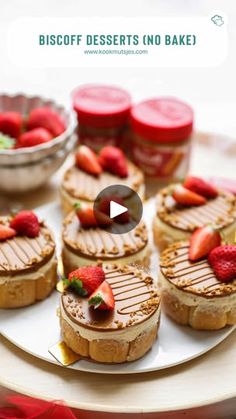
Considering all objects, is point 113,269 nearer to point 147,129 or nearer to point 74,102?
point 147,129

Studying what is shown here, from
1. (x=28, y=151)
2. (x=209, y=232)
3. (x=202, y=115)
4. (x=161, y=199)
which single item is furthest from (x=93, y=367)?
(x=202, y=115)

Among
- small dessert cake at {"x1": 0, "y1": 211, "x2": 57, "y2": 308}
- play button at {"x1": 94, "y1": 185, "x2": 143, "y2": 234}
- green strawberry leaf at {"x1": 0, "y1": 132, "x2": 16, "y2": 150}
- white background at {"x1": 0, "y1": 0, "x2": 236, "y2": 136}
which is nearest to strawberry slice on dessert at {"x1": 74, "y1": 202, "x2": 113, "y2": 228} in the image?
play button at {"x1": 94, "y1": 185, "x2": 143, "y2": 234}

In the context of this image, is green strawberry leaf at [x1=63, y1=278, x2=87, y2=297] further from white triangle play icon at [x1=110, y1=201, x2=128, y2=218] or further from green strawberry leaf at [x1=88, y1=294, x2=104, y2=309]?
white triangle play icon at [x1=110, y1=201, x2=128, y2=218]

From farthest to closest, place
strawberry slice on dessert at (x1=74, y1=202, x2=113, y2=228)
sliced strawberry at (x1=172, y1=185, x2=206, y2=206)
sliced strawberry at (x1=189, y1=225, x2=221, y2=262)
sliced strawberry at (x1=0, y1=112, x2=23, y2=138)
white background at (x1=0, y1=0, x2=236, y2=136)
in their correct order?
white background at (x1=0, y1=0, x2=236, y2=136)
sliced strawberry at (x1=0, y1=112, x2=23, y2=138)
sliced strawberry at (x1=172, y1=185, x2=206, y2=206)
strawberry slice on dessert at (x1=74, y1=202, x2=113, y2=228)
sliced strawberry at (x1=189, y1=225, x2=221, y2=262)

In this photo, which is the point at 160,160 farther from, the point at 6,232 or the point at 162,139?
the point at 6,232

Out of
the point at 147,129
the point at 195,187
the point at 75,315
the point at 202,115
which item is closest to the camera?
A: the point at 75,315

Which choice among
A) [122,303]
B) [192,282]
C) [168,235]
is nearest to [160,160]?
[168,235]
